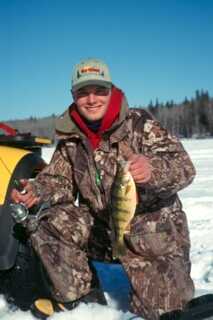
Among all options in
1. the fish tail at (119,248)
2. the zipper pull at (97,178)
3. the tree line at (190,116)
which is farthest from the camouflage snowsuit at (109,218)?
the tree line at (190,116)

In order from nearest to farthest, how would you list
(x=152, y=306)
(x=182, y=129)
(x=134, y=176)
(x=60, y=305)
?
(x=134, y=176), (x=152, y=306), (x=60, y=305), (x=182, y=129)

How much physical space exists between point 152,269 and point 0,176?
1189 mm

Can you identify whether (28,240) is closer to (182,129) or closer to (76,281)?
(76,281)

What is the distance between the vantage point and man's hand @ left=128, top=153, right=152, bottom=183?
3.01m

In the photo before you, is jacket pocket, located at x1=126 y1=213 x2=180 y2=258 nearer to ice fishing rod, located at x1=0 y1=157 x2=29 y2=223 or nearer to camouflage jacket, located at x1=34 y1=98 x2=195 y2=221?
camouflage jacket, located at x1=34 y1=98 x2=195 y2=221

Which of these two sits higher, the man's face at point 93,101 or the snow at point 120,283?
the man's face at point 93,101

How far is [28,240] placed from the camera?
3.77 metres

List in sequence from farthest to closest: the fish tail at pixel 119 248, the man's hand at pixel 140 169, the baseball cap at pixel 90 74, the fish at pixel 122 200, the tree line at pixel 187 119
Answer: the tree line at pixel 187 119 < the baseball cap at pixel 90 74 < the fish tail at pixel 119 248 < the man's hand at pixel 140 169 < the fish at pixel 122 200

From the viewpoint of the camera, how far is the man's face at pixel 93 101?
369 cm

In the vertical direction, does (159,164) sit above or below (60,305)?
above

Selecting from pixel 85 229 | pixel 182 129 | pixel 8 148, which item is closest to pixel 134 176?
pixel 85 229

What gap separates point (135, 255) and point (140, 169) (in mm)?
722

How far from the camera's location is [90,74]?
365 cm

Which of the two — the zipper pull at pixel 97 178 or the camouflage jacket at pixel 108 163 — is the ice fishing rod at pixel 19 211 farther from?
the zipper pull at pixel 97 178
